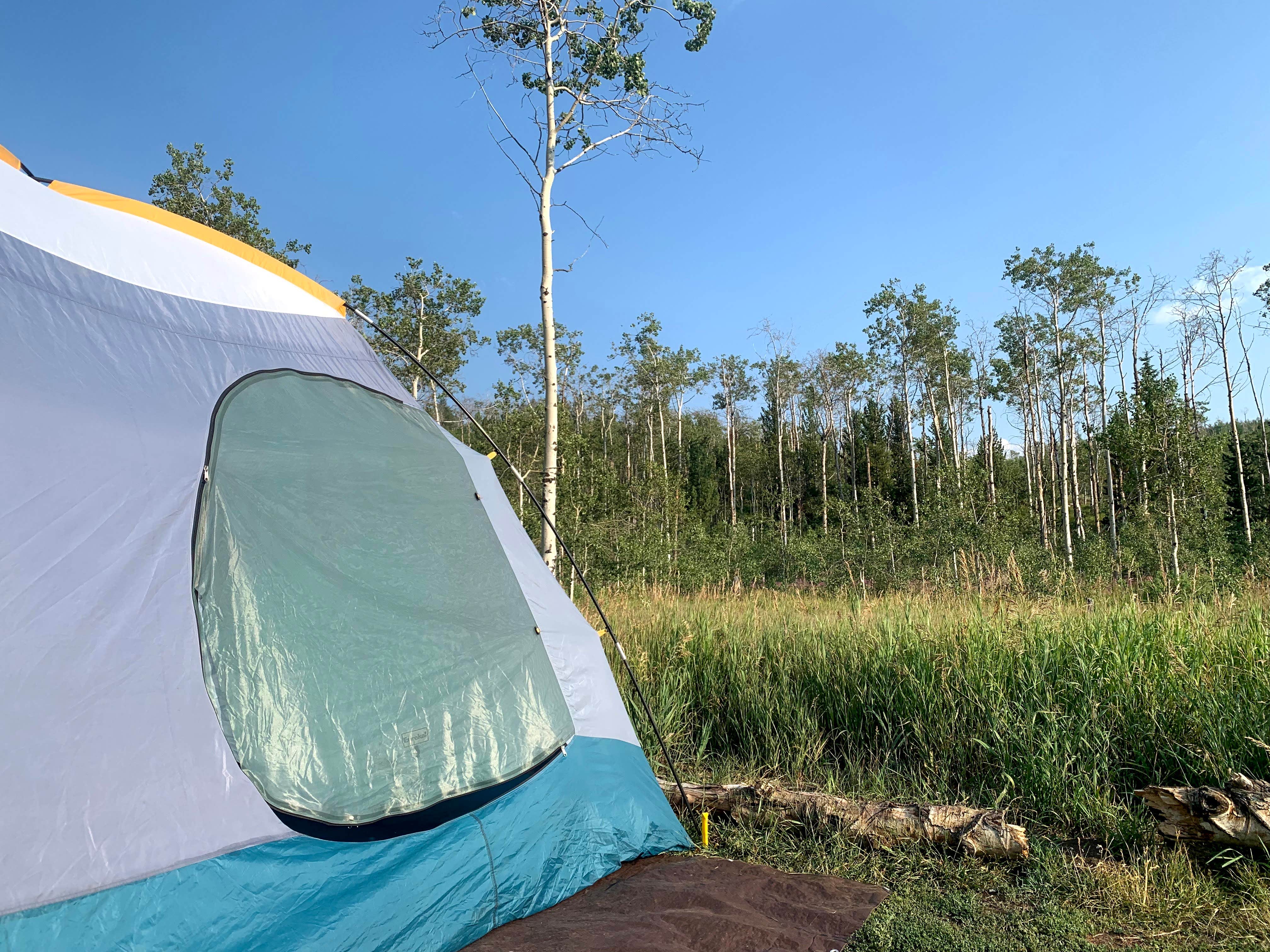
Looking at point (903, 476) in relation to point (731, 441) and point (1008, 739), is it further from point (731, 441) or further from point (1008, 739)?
point (1008, 739)

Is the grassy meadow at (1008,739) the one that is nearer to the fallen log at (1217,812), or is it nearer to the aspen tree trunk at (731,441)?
the fallen log at (1217,812)

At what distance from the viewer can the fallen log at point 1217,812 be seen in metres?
2.90

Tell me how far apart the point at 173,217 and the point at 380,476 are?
53.5 inches

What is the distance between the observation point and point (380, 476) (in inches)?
117

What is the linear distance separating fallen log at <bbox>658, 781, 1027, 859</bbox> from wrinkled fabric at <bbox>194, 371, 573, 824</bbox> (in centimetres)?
108

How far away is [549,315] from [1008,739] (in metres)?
5.76

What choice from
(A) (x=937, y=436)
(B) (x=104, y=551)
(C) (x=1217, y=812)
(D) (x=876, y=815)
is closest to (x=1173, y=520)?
(A) (x=937, y=436)

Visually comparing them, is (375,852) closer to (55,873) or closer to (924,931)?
(55,873)

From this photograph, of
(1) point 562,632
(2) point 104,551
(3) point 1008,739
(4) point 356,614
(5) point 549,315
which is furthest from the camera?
(5) point 549,315

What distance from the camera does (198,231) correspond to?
2.99 meters

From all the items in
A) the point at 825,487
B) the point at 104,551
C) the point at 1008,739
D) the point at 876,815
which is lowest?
the point at 876,815

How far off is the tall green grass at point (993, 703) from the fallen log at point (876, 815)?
348 millimetres

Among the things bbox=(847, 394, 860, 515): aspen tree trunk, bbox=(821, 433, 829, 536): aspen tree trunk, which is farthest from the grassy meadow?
bbox=(847, 394, 860, 515): aspen tree trunk

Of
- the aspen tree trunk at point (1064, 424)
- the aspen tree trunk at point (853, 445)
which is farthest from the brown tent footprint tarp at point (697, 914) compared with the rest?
the aspen tree trunk at point (853, 445)
